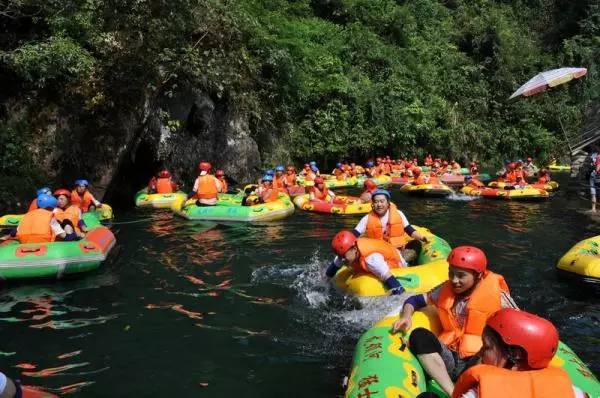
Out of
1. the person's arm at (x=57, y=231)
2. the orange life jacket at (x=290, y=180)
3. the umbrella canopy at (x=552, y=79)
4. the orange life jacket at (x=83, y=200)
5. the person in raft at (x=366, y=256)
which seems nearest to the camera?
the person in raft at (x=366, y=256)

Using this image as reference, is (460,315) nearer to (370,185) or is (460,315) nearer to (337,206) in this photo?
(370,185)

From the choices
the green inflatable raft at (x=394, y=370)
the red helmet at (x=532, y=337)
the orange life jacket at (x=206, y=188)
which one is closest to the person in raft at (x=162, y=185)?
the orange life jacket at (x=206, y=188)

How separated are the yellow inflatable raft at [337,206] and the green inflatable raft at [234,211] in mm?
1092

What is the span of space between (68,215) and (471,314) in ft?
23.0

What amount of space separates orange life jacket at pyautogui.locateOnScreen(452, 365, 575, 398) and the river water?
2.14 m

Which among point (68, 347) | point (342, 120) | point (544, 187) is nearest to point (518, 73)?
point (342, 120)

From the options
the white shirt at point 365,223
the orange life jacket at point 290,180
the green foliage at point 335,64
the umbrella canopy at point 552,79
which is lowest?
the white shirt at point 365,223

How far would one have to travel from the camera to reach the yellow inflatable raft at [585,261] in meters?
7.25

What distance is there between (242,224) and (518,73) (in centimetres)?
2783

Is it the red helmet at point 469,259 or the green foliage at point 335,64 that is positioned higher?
the green foliage at point 335,64

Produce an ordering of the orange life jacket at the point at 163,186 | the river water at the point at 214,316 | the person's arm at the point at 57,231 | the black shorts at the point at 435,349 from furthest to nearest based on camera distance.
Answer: the orange life jacket at the point at 163,186 → the person's arm at the point at 57,231 → the river water at the point at 214,316 → the black shorts at the point at 435,349

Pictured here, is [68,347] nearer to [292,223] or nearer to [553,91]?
[292,223]

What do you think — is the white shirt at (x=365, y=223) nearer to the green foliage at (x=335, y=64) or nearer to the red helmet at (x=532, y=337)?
the red helmet at (x=532, y=337)

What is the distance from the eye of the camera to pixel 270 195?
13.3m
